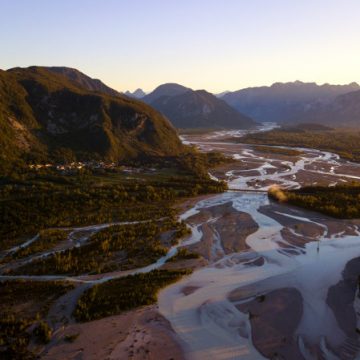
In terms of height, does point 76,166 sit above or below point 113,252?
above

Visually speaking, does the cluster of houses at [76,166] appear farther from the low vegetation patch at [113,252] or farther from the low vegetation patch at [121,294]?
the low vegetation patch at [121,294]

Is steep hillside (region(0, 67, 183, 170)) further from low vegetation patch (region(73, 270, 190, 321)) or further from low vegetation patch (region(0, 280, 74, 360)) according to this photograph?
low vegetation patch (region(73, 270, 190, 321))

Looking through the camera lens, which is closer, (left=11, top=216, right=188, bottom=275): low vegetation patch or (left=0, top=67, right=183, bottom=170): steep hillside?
(left=11, top=216, right=188, bottom=275): low vegetation patch

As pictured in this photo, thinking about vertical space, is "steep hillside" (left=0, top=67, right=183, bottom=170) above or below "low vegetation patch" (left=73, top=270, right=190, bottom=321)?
above

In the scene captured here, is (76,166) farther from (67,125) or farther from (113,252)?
(113,252)

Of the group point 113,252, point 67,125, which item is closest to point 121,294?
point 113,252

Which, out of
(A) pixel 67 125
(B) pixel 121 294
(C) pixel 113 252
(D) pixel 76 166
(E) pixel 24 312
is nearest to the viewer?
(E) pixel 24 312

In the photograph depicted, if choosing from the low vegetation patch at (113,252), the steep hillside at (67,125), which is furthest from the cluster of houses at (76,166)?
the low vegetation patch at (113,252)

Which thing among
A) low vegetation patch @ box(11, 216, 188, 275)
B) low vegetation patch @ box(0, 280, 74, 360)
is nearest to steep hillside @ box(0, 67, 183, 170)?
low vegetation patch @ box(11, 216, 188, 275)
